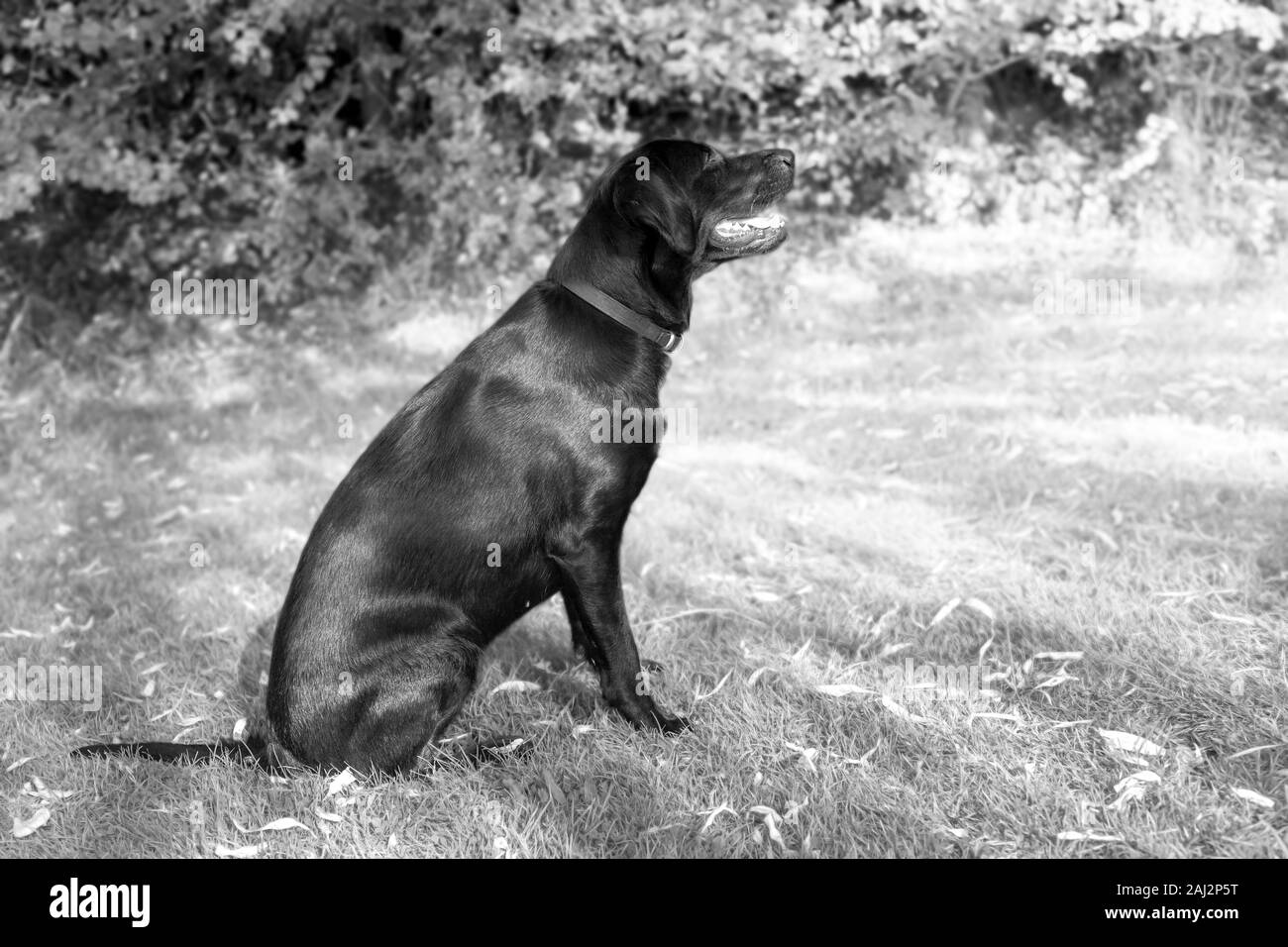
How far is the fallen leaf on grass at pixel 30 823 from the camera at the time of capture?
2670 millimetres

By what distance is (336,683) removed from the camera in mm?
2666

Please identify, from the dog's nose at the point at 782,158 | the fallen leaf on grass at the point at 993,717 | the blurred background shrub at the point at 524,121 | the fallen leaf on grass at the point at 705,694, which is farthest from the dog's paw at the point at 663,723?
the blurred background shrub at the point at 524,121

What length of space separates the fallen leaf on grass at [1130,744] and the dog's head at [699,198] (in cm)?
153

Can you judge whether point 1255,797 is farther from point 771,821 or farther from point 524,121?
point 524,121

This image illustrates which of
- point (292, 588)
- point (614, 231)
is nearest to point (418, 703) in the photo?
point (292, 588)

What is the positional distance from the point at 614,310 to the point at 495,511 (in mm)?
598

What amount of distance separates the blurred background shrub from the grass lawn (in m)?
0.83

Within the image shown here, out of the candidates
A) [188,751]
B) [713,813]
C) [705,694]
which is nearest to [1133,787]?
[713,813]

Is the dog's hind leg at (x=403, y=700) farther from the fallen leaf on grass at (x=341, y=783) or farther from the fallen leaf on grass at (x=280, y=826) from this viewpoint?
the fallen leaf on grass at (x=280, y=826)

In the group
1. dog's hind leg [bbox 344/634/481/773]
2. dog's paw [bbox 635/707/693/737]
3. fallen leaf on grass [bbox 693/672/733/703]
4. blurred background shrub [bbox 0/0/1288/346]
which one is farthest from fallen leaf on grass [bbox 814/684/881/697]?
blurred background shrub [bbox 0/0/1288/346]

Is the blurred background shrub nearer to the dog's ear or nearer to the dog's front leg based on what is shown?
the dog's ear

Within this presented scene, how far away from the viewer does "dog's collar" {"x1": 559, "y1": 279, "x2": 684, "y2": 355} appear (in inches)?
113

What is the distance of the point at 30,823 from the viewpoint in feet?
8.86

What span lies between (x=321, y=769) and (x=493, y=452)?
875mm
